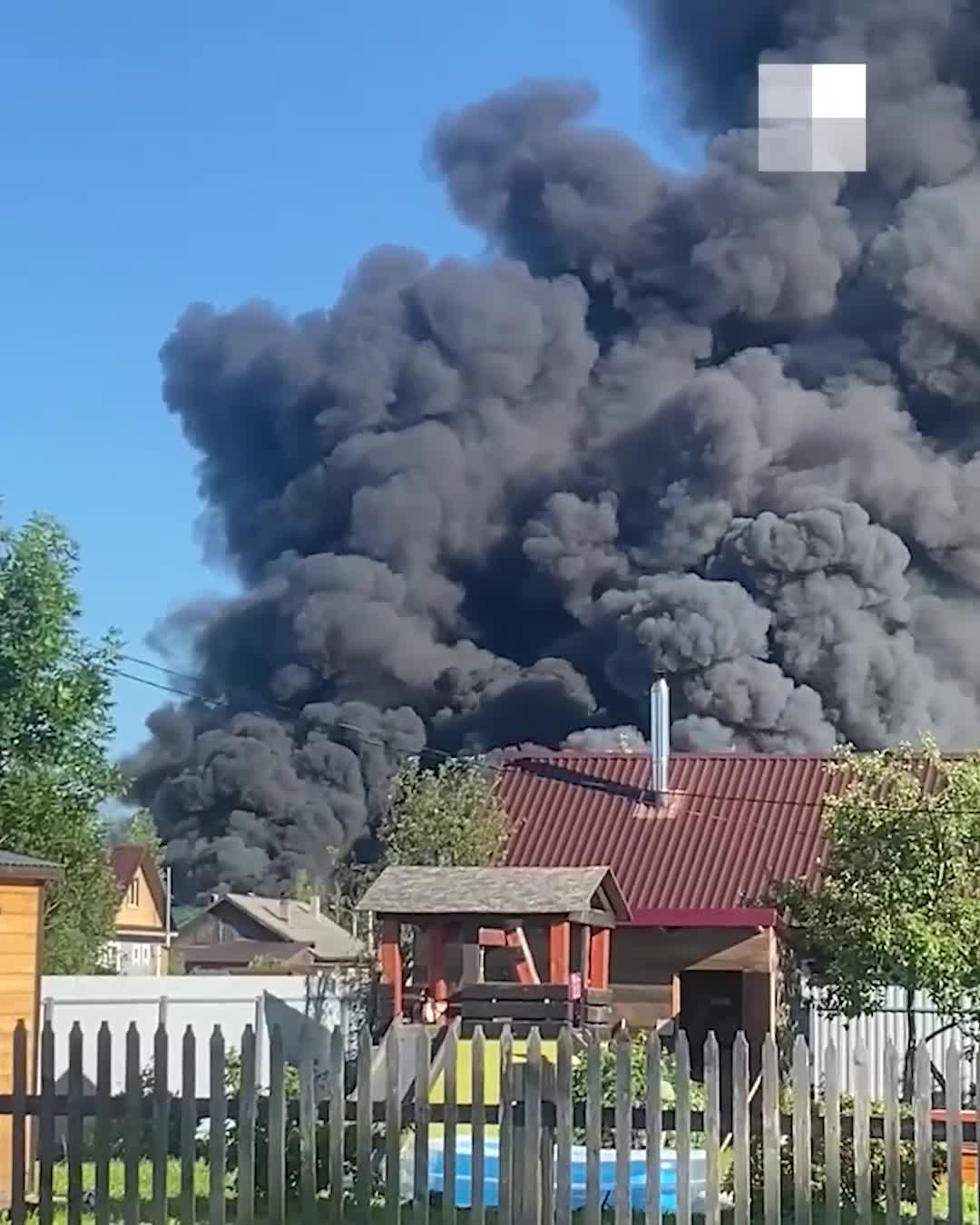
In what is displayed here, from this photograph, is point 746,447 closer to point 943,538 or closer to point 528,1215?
point 943,538

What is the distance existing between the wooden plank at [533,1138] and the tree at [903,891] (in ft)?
33.1

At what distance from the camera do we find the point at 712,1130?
7.77 m

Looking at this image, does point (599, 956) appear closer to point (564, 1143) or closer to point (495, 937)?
point (495, 937)

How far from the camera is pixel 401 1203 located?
8375 millimetres

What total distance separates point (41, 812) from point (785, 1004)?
9389mm

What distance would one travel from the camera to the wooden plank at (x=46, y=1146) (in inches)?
327

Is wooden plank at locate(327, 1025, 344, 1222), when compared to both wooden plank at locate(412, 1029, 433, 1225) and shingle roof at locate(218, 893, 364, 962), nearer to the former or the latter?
A: wooden plank at locate(412, 1029, 433, 1225)

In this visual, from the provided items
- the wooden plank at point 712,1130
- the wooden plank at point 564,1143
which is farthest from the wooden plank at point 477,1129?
the wooden plank at point 712,1130

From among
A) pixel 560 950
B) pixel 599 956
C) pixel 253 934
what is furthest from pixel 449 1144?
pixel 253 934

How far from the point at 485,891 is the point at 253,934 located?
45.4 m

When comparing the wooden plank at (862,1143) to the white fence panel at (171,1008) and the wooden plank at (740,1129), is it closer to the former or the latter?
the wooden plank at (740,1129)

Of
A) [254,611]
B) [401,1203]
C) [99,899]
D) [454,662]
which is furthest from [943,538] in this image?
[401,1203]

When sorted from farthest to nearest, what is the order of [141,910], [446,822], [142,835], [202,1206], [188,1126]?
[142,835], [141,910], [446,822], [202,1206], [188,1126]

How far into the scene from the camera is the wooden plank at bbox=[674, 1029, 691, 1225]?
7.72 m
